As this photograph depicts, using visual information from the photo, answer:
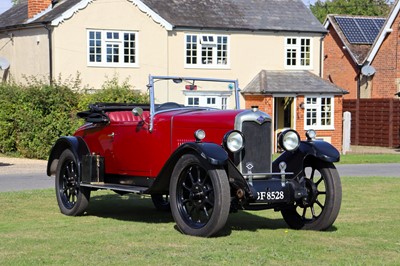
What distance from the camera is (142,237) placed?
32.3 feet

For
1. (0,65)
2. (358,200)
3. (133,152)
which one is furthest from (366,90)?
(133,152)

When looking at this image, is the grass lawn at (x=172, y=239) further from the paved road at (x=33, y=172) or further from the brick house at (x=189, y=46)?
the brick house at (x=189, y=46)

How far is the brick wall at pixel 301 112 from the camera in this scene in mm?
34688

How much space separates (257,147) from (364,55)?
32.2m

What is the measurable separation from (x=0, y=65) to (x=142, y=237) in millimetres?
26130

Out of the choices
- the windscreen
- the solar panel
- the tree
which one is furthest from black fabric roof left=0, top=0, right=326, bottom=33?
the tree

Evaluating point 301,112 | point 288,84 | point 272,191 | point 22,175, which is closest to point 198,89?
point 272,191

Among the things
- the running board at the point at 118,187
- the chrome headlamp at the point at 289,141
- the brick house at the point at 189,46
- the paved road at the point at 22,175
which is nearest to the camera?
the chrome headlamp at the point at 289,141

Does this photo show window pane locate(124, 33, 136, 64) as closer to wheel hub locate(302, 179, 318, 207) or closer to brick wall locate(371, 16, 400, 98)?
brick wall locate(371, 16, 400, 98)

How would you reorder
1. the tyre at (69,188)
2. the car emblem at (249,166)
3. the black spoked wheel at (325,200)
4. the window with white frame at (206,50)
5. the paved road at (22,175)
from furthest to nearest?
the window with white frame at (206,50), the paved road at (22,175), the tyre at (69,188), the black spoked wheel at (325,200), the car emblem at (249,166)

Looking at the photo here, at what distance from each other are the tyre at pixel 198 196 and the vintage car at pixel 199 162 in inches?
0.5

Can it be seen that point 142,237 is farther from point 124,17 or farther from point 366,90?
point 366,90

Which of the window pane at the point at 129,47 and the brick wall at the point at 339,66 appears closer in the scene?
the window pane at the point at 129,47

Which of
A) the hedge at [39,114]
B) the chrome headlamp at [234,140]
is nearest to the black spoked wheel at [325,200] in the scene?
the chrome headlamp at [234,140]
